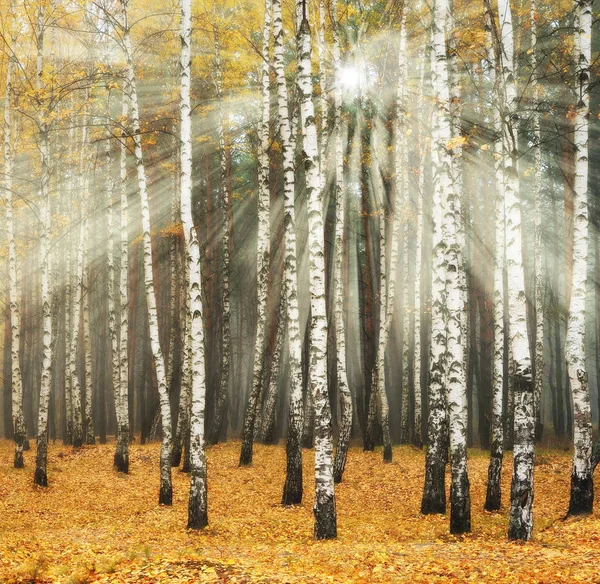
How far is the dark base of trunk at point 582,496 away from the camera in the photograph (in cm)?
887

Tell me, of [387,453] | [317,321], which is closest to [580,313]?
[317,321]

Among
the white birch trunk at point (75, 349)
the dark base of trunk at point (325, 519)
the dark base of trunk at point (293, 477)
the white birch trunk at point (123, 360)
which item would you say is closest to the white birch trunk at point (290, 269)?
the dark base of trunk at point (293, 477)

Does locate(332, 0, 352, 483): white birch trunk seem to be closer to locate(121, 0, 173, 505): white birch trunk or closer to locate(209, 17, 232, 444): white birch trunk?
locate(121, 0, 173, 505): white birch trunk

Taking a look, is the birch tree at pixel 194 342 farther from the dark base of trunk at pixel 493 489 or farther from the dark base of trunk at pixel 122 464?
the dark base of trunk at pixel 122 464

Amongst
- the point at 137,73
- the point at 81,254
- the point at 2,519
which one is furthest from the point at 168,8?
Answer: the point at 2,519

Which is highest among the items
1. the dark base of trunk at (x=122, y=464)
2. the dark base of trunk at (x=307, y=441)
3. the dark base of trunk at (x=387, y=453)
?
the dark base of trunk at (x=122, y=464)

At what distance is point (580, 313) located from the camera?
30.5 ft

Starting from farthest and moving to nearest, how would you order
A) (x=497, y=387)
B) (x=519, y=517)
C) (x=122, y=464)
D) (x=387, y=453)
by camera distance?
(x=387, y=453) < (x=122, y=464) < (x=497, y=387) < (x=519, y=517)

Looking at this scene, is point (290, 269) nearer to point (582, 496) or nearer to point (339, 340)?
point (339, 340)

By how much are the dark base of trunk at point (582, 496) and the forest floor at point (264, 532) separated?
256 millimetres

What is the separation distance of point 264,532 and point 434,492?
10.8 ft

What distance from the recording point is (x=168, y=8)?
59.5 ft

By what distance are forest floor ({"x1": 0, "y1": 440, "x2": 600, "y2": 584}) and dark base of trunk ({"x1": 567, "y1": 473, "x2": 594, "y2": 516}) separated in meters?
0.26

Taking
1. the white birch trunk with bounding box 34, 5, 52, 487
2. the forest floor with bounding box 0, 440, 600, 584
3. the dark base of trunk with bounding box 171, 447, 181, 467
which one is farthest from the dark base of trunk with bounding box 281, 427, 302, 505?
the white birch trunk with bounding box 34, 5, 52, 487
